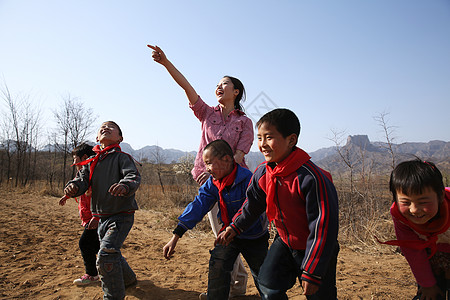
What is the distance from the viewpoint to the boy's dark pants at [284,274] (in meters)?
1.65

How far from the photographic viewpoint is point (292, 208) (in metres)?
1.73

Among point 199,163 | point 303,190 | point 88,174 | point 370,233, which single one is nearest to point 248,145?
point 199,163

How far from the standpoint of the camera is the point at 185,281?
335 cm

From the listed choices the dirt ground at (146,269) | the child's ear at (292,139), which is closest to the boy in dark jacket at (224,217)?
the child's ear at (292,139)

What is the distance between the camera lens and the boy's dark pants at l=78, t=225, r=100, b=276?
321cm

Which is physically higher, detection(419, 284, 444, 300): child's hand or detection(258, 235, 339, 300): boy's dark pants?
detection(258, 235, 339, 300): boy's dark pants

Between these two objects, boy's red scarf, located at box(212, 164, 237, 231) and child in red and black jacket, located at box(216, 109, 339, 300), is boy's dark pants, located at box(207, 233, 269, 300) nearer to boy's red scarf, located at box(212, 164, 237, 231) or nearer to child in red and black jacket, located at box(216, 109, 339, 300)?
boy's red scarf, located at box(212, 164, 237, 231)

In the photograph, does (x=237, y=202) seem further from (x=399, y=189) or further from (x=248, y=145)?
(x=399, y=189)

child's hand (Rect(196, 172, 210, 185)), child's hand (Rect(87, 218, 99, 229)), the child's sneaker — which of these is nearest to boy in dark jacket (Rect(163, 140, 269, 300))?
child's hand (Rect(196, 172, 210, 185))

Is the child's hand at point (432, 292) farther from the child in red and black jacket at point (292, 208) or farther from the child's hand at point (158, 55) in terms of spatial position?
the child's hand at point (158, 55)

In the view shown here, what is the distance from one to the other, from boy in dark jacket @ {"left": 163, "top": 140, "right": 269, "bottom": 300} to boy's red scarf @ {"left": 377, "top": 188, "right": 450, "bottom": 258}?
0.94 metres

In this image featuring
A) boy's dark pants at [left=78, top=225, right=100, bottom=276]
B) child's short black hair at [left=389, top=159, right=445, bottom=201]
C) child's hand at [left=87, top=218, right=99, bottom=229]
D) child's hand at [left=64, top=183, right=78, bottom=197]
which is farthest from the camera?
boy's dark pants at [left=78, top=225, right=100, bottom=276]

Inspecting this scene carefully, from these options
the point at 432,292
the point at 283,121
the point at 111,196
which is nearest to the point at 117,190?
the point at 111,196

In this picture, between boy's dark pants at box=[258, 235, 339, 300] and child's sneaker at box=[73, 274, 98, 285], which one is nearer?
boy's dark pants at box=[258, 235, 339, 300]
